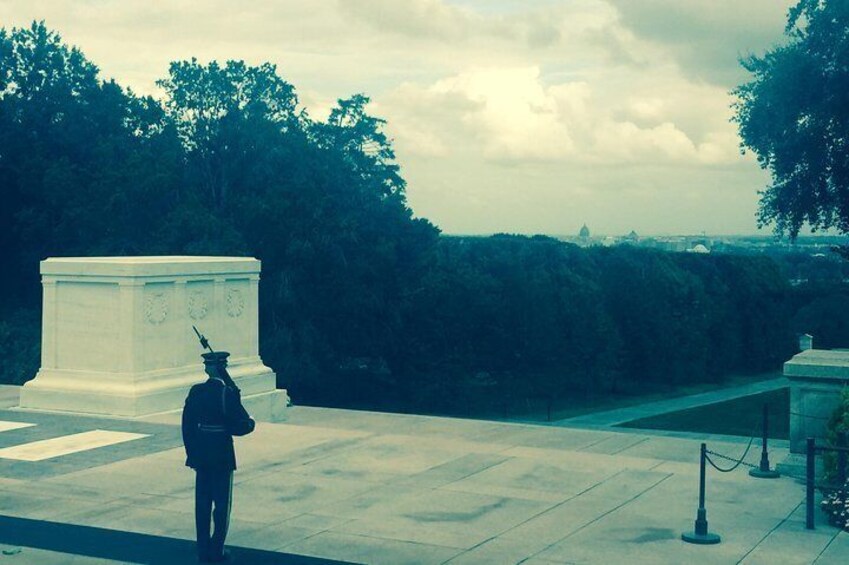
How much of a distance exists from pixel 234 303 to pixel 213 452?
31.0ft

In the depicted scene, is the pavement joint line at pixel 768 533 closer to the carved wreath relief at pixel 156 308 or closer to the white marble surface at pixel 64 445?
the white marble surface at pixel 64 445

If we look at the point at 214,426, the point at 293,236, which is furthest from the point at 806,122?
the point at 214,426

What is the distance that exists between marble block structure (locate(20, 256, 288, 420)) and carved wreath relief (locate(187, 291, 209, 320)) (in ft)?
0.05

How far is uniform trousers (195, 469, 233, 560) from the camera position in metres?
9.55

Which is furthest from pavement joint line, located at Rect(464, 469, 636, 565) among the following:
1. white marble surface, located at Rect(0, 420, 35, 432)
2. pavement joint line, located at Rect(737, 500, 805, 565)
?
white marble surface, located at Rect(0, 420, 35, 432)

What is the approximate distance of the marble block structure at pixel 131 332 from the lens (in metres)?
17.0

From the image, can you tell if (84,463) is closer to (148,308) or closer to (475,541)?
(148,308)

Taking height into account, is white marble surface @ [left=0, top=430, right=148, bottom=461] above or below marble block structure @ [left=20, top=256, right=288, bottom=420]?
below

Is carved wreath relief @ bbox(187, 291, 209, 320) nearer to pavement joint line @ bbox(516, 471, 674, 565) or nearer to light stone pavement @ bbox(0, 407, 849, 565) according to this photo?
light stone pavement @ bbox(0, 407, 849, 565)

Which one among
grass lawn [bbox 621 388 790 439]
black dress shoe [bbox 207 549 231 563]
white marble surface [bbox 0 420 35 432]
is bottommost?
grass lawn [bbox 621 388 790 439]

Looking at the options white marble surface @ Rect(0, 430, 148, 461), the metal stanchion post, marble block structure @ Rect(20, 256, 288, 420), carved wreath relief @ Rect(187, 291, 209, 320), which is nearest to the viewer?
the metal stanchion post

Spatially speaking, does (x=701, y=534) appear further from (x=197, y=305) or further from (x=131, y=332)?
(x=197, y=305)

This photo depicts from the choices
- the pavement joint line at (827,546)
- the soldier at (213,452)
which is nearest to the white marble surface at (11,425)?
the soldier at (213,452)

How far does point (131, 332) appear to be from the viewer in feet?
55.6
